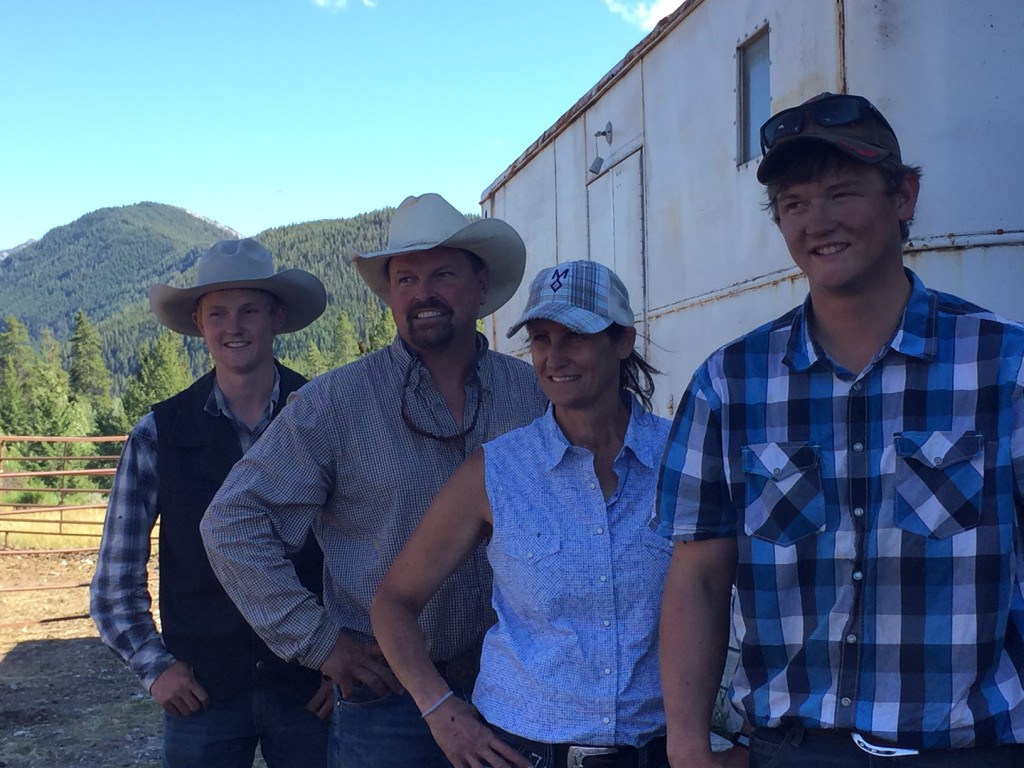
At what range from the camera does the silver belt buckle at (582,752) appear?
1.75m

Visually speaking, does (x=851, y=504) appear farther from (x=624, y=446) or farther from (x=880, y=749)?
(x=624, y=446)

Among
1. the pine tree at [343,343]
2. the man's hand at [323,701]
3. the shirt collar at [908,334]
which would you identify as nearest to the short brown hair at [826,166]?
the shirt collar at [908,334]

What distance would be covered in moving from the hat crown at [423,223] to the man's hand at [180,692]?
1.28 meters

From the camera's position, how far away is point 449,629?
2.27 metres

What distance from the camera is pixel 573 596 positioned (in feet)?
5.95

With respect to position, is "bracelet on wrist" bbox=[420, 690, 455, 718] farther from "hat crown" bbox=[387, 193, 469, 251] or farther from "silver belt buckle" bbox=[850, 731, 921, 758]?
"hat crown" bbox=[387, 193, 469, 251]

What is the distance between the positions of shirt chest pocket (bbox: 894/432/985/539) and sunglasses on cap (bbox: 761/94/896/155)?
0.52 metres

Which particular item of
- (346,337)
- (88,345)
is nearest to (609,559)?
(88,345)

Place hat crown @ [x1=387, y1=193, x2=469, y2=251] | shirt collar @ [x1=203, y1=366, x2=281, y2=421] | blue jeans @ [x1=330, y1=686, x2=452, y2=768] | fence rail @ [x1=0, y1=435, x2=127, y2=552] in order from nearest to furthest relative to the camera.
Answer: blue jeans @ [x1=330, y1=686, x2=452, y2=768]
hat crown @ [x1=387, y1=193, x2=469, y2=251]
shirt collar @ [x1=203, y1=366, x2=281, y2=421]
fence rail @ [x1=0, y1=435, x2=127, y2=552]

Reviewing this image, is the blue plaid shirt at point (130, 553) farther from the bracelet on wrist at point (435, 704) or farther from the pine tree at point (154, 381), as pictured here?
the pine tree at point (154, 381)

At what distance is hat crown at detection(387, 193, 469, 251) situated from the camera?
258cm

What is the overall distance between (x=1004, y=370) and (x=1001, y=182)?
2699 millimetres

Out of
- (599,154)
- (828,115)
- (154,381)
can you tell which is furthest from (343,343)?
(828,115)

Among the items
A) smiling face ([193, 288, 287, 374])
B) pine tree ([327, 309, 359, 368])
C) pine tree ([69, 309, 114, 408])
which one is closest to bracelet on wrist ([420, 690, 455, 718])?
smiling face ([193, 288, 287, 374])
